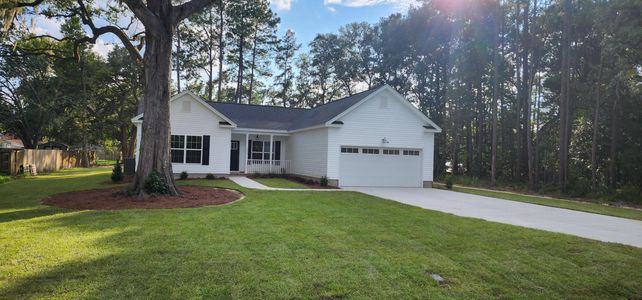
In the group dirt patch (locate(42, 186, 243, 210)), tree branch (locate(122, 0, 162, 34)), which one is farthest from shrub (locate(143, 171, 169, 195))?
tree branch (locate(122, 0, 162, 34))

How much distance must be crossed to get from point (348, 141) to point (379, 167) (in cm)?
223

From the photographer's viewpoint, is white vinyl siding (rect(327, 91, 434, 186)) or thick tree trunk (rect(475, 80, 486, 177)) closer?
white vinyl siding (rect(327, 91, 434, 186))

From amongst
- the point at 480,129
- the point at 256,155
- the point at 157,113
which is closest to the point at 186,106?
the point at 256,155

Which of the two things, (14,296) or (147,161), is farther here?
(147,161)

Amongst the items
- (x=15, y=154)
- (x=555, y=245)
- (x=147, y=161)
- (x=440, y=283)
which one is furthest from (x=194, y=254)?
(x=15, y=154)

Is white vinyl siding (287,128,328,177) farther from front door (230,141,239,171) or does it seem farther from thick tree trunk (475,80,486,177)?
thick tree trunk (475,80,486,177)

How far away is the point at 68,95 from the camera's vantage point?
29.1 m

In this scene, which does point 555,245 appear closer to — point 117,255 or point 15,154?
point 117,255

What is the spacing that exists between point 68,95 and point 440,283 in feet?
108

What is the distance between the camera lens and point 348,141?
57.2ft

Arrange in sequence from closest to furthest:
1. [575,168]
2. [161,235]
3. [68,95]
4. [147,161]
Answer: [161,235]
[147,161]
[575,168]
[68,95]

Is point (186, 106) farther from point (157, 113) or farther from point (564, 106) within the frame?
point (564, 106)

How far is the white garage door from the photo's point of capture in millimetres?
17703

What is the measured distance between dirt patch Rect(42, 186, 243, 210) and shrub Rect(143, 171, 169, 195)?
22 cm
